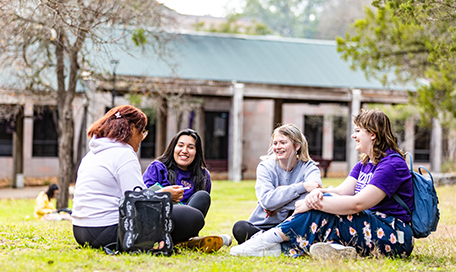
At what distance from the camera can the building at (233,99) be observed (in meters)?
18.1

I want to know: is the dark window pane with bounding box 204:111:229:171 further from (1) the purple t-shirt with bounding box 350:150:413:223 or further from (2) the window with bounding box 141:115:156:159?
(1) the purple t-shirt with bounding box 350:150:413:223

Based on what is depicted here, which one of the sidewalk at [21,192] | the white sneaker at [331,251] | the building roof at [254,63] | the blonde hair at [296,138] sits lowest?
the sidewalk at [21,192]

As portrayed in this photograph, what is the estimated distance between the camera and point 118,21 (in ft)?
34.3

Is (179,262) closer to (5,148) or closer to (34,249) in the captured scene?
(34,249)

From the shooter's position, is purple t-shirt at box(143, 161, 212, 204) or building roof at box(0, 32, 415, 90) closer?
purple t-shirt at box(143, 161, 212, 204)

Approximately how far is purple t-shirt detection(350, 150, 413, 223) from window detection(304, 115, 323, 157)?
75.5ft

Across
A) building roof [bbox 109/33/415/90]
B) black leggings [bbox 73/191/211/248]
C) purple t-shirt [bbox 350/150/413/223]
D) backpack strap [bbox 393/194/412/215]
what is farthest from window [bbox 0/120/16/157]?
backpack strap [bbox 393/194/412/215]

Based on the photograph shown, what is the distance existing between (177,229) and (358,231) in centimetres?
153

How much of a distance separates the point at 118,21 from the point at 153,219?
292 inches

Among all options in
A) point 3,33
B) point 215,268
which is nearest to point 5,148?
point 3,33

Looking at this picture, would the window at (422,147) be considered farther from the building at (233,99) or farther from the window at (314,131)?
the window at (314,131)

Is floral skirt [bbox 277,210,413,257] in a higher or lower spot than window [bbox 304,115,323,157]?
lower

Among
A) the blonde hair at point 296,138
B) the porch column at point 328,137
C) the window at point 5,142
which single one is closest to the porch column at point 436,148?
the porch column at point 328,137

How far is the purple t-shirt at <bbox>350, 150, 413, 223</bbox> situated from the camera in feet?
13.5
